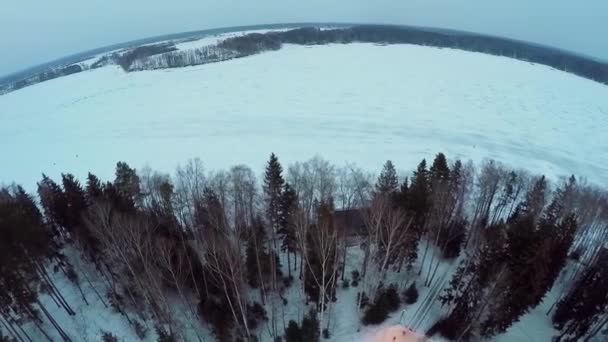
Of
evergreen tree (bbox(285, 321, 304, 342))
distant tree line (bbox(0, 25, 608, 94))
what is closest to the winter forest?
evergreen tree (bbox(285, 321, 304, 342))

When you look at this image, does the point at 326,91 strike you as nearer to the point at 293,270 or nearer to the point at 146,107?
the point at 146,107

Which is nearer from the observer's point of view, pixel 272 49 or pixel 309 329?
pixel 309 329

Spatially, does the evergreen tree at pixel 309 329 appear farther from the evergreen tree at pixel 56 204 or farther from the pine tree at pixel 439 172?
the evergreen tree at pixel 56 204

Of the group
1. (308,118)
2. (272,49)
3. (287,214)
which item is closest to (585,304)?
(287,214)

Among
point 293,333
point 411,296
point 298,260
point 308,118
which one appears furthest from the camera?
point 308,118

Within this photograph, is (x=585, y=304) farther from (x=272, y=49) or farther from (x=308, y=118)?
(x=272, y=49)

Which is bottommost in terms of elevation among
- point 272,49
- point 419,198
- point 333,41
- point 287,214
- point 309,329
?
point 309,329

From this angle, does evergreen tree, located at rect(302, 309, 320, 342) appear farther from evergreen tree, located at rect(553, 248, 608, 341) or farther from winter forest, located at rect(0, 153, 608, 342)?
evergreen tree, located at rect(553, 248, 608, 341)
